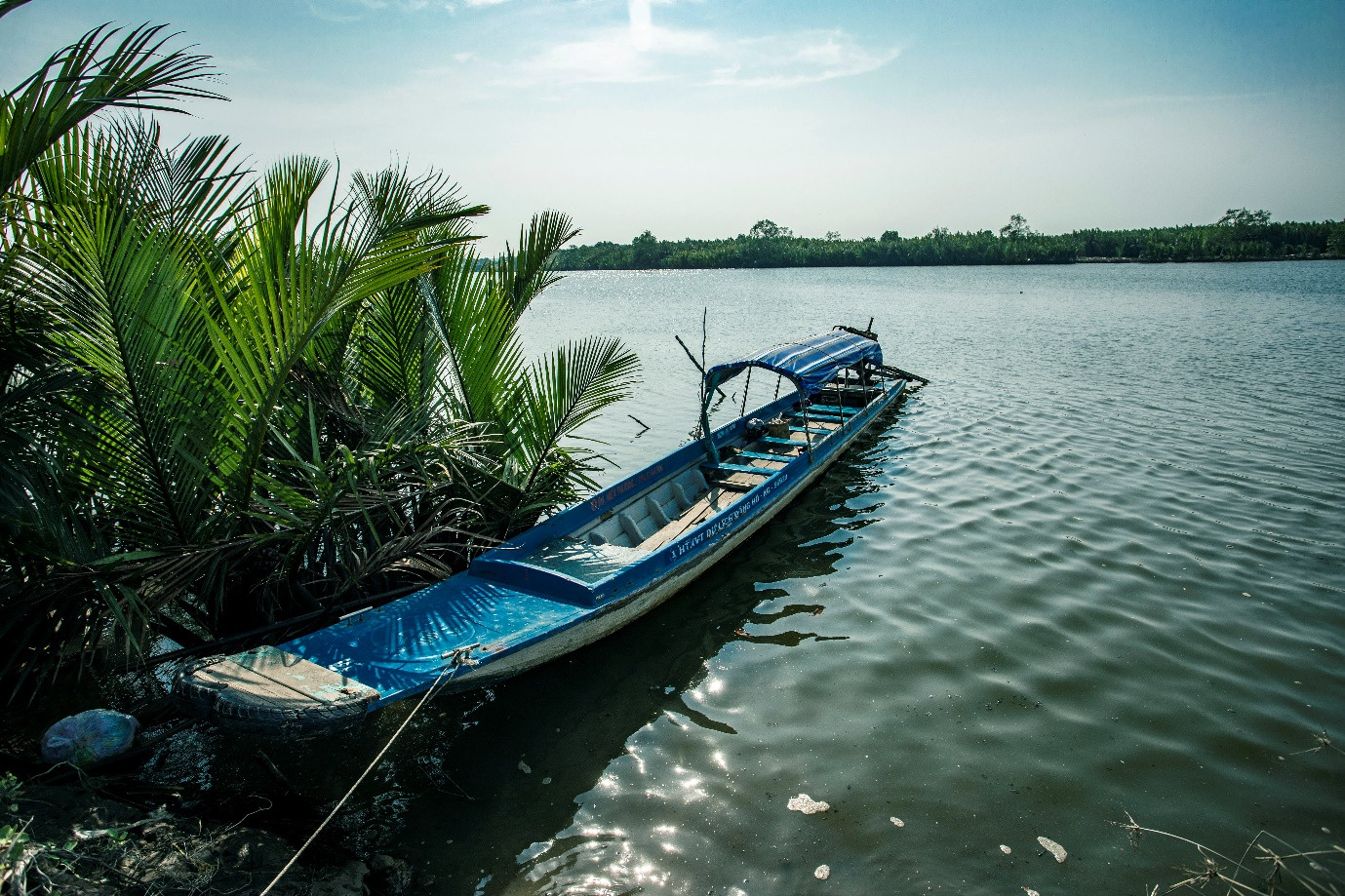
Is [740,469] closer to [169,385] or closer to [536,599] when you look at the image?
[536,599]

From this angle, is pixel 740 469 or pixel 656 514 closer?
pixel 656 514

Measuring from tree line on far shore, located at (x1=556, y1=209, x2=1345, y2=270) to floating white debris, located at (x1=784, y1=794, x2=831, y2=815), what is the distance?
7254 cm

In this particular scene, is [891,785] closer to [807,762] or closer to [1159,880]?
[807,762]

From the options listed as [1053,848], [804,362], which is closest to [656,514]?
[804,362]

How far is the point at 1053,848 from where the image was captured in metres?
4.22

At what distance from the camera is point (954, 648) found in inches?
245

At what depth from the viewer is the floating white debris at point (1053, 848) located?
417cm

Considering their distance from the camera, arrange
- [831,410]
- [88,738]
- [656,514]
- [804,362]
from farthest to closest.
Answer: [831,410] → [804,362] → [656,514] → [88,738]

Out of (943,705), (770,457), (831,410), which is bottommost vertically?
(943,705)

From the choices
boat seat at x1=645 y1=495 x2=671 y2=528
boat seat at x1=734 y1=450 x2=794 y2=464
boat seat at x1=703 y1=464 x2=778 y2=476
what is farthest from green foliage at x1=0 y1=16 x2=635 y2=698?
boat seat at x1=734 y1=450 x2=794 y2=464

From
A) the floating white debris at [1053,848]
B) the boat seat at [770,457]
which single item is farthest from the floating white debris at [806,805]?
the boat seat at [770,457]

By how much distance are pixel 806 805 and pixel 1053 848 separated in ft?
4.83

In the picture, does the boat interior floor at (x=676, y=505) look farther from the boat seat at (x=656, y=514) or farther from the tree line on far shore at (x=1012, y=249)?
the tree line on far shore at (x=1012, y=249)

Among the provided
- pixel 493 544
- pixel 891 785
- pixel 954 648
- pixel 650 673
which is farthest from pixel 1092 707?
pixel 493 544
